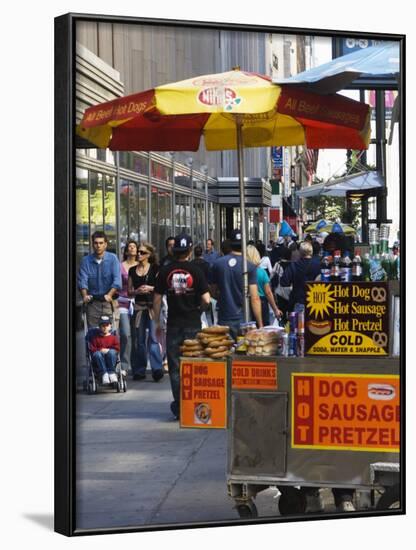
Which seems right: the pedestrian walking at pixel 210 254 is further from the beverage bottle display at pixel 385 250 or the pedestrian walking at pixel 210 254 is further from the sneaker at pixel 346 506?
the sneaker at pixel 346 506

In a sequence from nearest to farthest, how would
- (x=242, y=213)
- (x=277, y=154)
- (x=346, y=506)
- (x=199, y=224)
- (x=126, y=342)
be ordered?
(x=126, y=342)
(x=277, y=154)
(x=346, y=506)
(x=199, y=224)
(x=242, y=213)

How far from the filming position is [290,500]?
9492 mm

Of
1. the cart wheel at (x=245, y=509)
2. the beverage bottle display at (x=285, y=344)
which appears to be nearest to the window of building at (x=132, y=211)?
the beverage bottle display at (x=285, y=344)

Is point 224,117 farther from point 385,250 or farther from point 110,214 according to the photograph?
point 385,250

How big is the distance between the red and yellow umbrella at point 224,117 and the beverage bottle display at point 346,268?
732 mm

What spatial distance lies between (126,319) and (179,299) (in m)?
0.50

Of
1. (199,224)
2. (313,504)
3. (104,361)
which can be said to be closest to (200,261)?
(199,224)

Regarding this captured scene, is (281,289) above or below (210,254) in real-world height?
below

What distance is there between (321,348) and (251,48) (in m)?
1.95

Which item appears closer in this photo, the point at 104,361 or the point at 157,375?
the point at 104,361

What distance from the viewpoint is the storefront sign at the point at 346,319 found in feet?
30.6

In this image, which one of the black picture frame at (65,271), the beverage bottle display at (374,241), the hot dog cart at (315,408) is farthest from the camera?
the beverage bottle display at (374,241)

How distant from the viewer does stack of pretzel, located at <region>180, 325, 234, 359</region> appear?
9.36m

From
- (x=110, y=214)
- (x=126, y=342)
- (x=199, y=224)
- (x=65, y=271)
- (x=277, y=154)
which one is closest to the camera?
(x=65, y=271)
